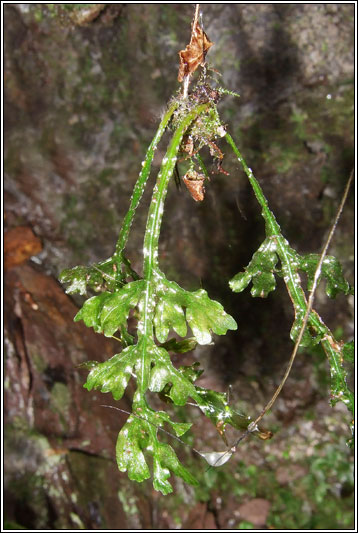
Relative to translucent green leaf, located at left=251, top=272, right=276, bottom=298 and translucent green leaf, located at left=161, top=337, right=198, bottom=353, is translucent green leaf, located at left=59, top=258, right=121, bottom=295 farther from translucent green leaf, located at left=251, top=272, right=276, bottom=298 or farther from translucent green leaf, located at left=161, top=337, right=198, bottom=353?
translucent green leaf, located at left=251, top=272, right=276, bottom=298

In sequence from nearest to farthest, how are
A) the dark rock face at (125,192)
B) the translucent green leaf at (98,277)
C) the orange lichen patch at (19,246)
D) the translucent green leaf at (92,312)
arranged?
the translucent green leaf at (92,312) < the translucent green leaf at (98,277) < the dark rock face at (125,192) < the orange lichen patch at (19,246)

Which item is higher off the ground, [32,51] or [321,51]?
[321,51]

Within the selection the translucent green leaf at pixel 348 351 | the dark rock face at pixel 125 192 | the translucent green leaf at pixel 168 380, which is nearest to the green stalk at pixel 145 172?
the translucent green leaf at pixel 168 380

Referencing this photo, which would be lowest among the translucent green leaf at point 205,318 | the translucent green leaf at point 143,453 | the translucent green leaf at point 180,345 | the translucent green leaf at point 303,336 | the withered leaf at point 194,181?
the translucent green leaf at point 143,453

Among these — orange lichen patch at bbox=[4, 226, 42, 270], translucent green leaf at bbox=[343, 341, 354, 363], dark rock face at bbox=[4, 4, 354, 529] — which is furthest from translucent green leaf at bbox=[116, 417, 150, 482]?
orange lichen patch at bbox=[4, 226, 42, 270]

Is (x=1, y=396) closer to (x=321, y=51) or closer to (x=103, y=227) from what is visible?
(x=103, y=227)

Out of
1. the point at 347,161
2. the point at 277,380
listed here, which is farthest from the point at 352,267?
the point at 277,380

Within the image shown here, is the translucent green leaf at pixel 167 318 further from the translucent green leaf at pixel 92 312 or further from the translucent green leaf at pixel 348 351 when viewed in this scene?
the translucent green leaf at pixel 348 351

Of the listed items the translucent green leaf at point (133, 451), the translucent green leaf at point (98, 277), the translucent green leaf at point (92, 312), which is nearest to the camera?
the translucent green leaf at point (133, 451)
